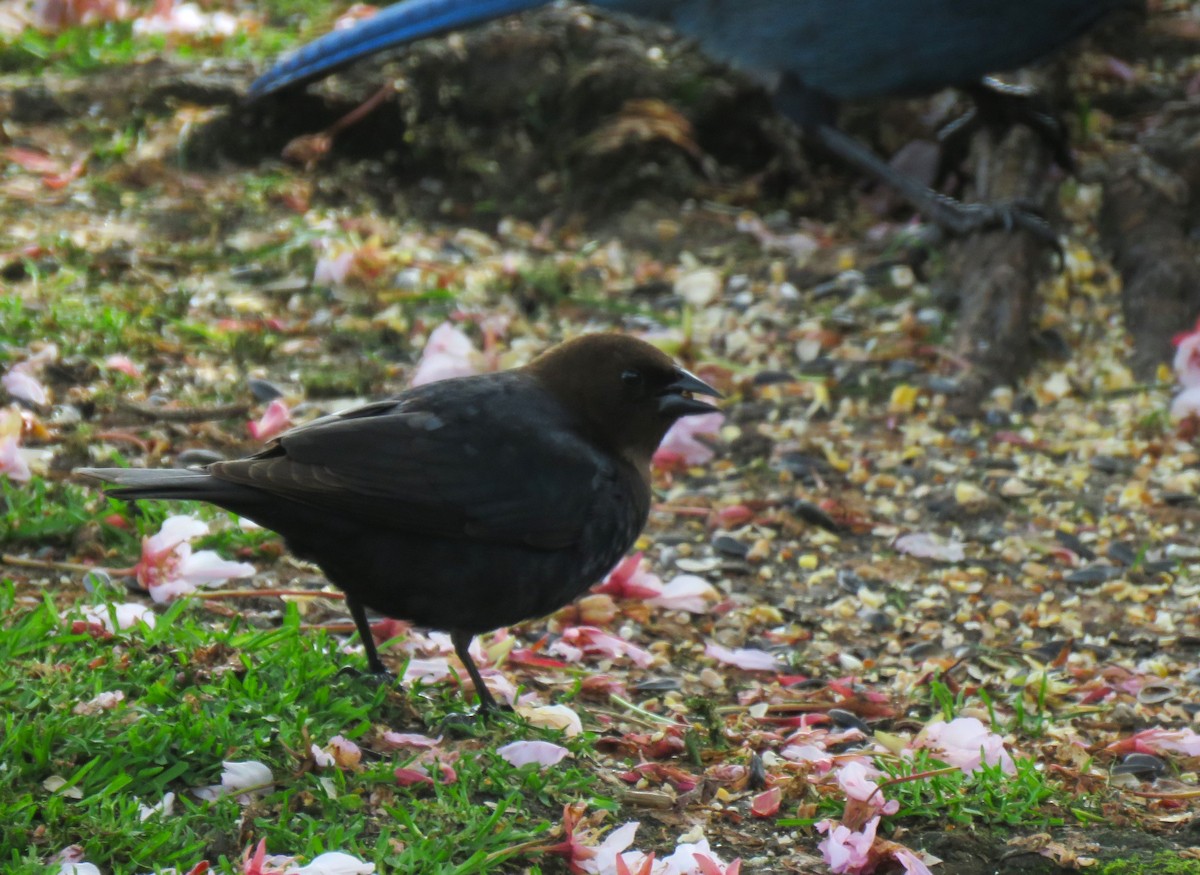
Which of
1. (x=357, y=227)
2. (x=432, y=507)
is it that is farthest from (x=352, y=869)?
(x=357, y=227)

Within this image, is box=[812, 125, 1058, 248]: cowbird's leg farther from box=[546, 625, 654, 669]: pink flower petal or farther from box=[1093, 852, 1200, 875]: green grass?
box=[1093, 852, 1200, 875]: green grass

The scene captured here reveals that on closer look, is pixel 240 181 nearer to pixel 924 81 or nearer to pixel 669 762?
pixel 924 81

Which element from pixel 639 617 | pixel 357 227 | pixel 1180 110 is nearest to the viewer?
pixel 639 617

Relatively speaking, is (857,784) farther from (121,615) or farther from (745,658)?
(121,615)

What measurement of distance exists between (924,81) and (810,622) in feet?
8.19

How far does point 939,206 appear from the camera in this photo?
201 inches

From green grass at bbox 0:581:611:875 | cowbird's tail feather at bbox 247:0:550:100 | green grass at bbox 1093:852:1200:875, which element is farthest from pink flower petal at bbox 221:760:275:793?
cowbird's tail feather at bbox 247:0:550:100

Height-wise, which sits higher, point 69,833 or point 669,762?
point 69,833

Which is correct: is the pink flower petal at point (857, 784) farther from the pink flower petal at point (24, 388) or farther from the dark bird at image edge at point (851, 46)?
the dark bird at image edge at point (851, 46)

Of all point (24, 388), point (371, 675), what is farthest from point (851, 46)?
point (371, 675)

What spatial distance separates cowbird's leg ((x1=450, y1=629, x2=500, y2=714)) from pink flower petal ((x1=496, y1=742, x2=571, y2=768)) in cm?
20

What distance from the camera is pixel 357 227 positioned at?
209 inches

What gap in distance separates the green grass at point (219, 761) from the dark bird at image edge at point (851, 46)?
3007mm

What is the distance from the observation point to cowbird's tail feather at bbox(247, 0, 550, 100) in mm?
5508
